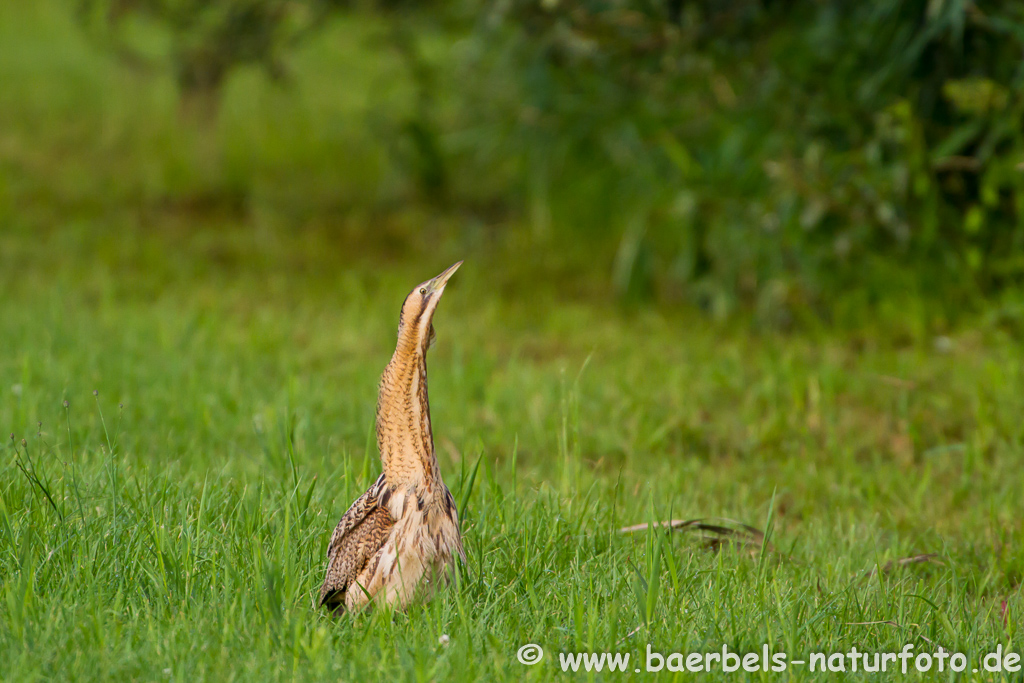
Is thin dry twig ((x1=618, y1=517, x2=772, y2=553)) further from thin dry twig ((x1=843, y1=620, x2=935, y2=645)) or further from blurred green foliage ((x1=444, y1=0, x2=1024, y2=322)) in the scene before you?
blurred green foliage ((x1=444, y1=0, x2=1024, y2=322))

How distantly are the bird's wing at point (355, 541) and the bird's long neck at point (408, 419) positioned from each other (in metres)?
0.09

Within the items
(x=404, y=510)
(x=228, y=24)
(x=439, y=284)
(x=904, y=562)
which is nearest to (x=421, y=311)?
(x=439, y=284)

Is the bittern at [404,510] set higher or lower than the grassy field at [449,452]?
higher

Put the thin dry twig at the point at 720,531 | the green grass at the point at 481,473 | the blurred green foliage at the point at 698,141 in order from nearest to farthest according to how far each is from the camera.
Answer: the green grass at the point at 481,473 → the thin dry twig at the point at 720,531 → the blurred green foliage at the point at 698,141

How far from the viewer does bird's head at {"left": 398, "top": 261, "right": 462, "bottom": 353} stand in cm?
298

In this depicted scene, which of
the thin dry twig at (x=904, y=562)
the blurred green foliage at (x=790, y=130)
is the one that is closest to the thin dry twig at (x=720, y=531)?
the thin dry twig at (x=904, y=562)

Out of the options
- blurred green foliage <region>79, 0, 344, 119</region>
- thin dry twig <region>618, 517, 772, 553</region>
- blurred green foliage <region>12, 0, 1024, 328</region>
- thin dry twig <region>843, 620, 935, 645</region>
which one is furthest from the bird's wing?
blurred green foliage <region>79, 0, 344, 119</region>

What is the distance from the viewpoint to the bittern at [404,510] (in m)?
2.98

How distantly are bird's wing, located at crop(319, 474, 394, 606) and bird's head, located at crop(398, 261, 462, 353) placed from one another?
417 mm

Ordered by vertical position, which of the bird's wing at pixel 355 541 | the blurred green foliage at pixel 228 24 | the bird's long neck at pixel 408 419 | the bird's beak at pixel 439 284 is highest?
the blurred green foliage at pixel 228 24

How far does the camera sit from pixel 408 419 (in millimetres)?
3029

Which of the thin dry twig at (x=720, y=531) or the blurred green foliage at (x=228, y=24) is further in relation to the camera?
the blurred green foliage at (x=228, y=24)

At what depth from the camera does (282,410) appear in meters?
4.94

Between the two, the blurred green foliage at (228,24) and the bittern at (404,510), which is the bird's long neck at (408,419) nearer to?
the bittern at (404,510)
